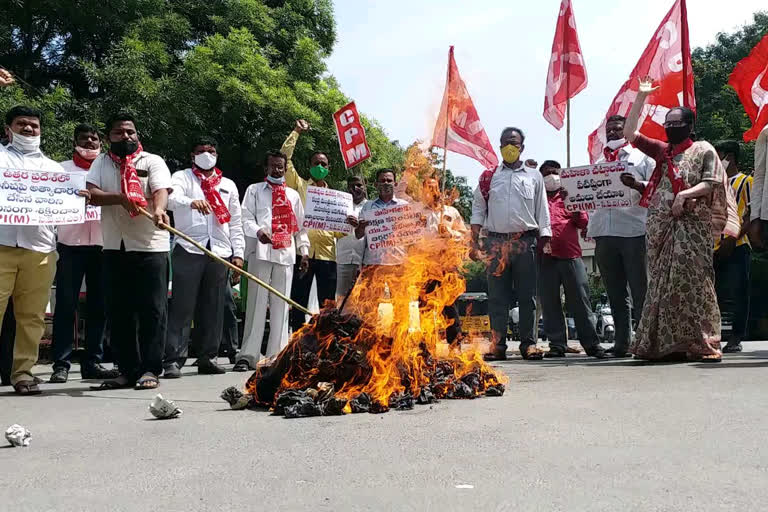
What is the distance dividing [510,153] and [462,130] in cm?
220

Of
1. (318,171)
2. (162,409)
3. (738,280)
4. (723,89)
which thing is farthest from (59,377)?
(723,89)

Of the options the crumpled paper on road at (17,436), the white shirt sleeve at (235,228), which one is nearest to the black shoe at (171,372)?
the white shirt sleeve at (235,228)

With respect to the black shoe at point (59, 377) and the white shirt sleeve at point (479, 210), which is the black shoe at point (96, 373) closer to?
the black shoe at point (59, 377)

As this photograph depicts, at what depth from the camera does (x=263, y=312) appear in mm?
9336

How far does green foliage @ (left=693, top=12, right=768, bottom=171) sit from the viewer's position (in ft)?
118

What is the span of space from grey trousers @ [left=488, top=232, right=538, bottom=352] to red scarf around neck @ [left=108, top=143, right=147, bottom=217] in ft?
13.9

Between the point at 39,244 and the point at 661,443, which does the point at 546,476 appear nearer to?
the point at 661,443

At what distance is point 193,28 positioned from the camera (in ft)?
72.2

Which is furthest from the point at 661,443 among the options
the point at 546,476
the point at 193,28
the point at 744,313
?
the point at 193,28

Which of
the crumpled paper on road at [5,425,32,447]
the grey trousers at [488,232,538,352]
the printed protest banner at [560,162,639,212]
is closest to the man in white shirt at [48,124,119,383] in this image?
the crumpled paper on road at [5,425,32,447]

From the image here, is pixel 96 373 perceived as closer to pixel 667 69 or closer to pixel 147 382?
pixel 147 382

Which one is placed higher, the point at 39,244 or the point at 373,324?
the point at 39,244

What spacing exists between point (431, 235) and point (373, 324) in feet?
9.65

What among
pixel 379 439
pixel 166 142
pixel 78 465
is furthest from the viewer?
pixel 166 142
